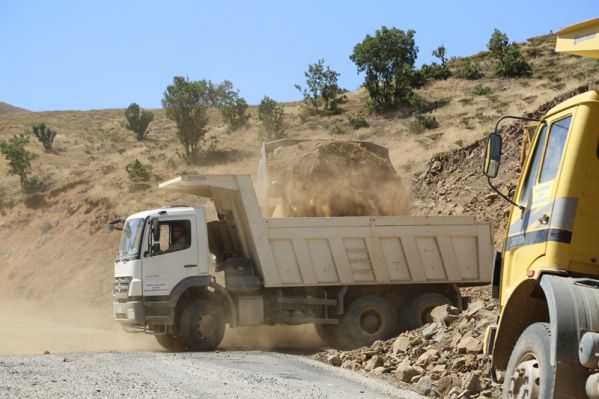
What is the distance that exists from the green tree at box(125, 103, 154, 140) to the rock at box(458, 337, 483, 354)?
48.0m

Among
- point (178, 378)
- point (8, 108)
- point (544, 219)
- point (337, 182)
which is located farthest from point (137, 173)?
point (8, 108)

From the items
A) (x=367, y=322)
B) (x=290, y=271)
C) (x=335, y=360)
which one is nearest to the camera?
(x=335, y=360)

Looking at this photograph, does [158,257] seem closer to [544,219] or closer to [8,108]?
[544,219]

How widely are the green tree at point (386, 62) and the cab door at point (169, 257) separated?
31.6 metres

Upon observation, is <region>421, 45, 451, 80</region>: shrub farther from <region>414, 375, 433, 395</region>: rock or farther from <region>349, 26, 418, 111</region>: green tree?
<region>414, 375, 433, 395</region>: rock

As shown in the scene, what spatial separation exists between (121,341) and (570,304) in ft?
45.2

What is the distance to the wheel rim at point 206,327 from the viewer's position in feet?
48.2

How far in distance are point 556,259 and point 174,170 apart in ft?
113

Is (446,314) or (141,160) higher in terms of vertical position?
(141,160)

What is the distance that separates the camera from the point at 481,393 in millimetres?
8812

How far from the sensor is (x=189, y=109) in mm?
43500

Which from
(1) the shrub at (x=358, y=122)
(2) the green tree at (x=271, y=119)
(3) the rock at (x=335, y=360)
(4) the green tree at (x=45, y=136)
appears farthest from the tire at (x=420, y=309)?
(4) the green tree at (x=45, y=136)

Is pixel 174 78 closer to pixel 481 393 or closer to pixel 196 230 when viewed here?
pixel 196 230

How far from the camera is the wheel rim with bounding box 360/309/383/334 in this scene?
15.3 meters
